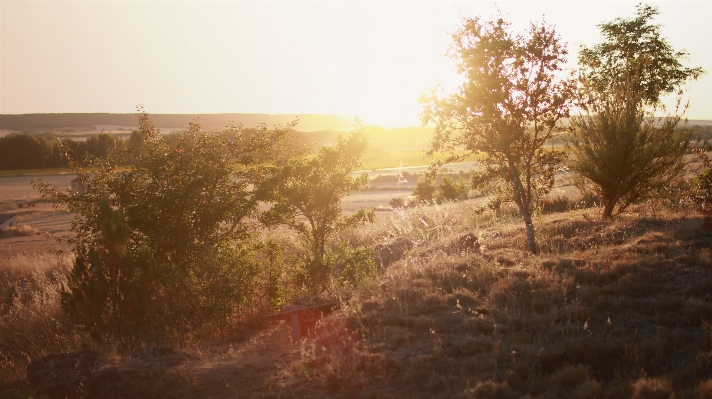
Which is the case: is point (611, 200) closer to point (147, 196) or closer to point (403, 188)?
point (147, 196)

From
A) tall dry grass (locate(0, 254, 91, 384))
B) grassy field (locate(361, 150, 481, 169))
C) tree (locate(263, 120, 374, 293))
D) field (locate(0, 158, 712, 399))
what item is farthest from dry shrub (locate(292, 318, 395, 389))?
grassy field (locate(361, 150, 481, 169))

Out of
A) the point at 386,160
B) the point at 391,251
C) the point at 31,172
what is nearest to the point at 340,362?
the point at 391,251

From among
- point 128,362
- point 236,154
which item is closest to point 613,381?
point 128,362

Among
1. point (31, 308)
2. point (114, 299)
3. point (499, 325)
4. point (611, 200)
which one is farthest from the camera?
point (31, 308)

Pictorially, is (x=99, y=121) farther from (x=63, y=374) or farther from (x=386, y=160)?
(x=63, y=374)

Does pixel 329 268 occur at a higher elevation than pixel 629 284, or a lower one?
lower

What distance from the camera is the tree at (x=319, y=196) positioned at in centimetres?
1118

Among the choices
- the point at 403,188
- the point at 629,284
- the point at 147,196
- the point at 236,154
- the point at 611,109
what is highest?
the point at 611,109

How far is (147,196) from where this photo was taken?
11.1 meters

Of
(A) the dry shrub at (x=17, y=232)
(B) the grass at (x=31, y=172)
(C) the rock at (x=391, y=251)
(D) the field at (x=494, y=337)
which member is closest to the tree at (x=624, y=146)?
(D) the field at (x=494, y=337)

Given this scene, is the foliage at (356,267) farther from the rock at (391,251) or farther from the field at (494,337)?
the rock at (391,251)

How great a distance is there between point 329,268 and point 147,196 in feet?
13.7

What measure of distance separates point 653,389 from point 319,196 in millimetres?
7531

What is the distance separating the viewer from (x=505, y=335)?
673cm
